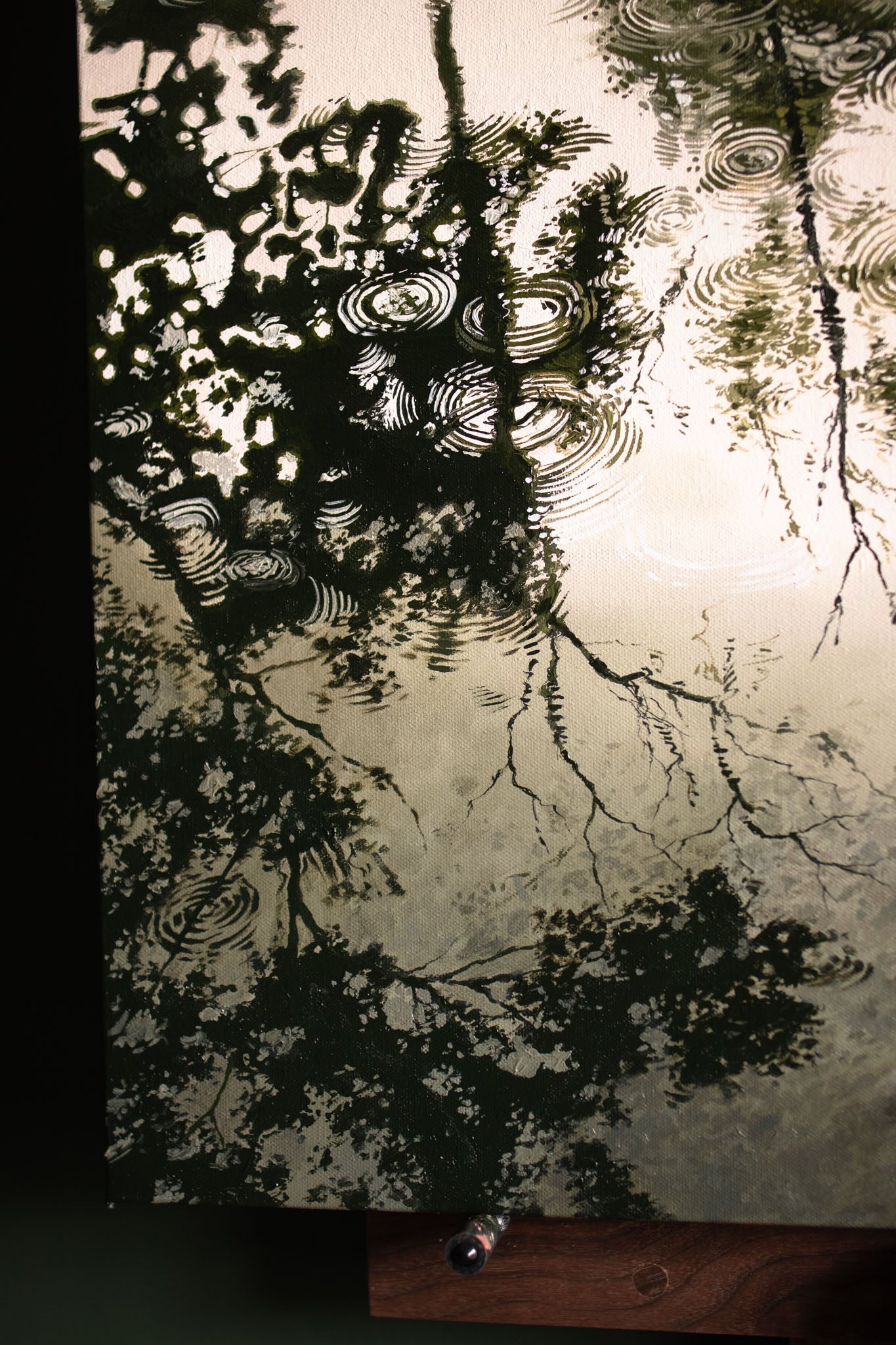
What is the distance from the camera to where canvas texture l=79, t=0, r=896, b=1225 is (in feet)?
2.51

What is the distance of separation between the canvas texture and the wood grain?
0.12 meters

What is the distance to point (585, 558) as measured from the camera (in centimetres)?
79

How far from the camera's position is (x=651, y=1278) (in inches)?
34.3

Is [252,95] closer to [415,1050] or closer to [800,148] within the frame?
[800,148]

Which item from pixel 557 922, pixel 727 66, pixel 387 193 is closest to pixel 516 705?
pixel 557 922

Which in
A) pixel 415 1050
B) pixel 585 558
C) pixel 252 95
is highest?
pixel 252 95

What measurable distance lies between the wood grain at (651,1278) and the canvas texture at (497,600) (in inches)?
4.8

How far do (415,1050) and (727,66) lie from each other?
0.90m

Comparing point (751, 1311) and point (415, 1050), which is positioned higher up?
point (415, 1050)

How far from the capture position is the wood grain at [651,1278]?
840 millimetres

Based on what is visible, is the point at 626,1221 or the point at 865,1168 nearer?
the point at 865,1168

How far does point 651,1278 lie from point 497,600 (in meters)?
0.67

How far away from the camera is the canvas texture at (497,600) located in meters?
0.77

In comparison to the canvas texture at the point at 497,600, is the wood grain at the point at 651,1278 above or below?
below
